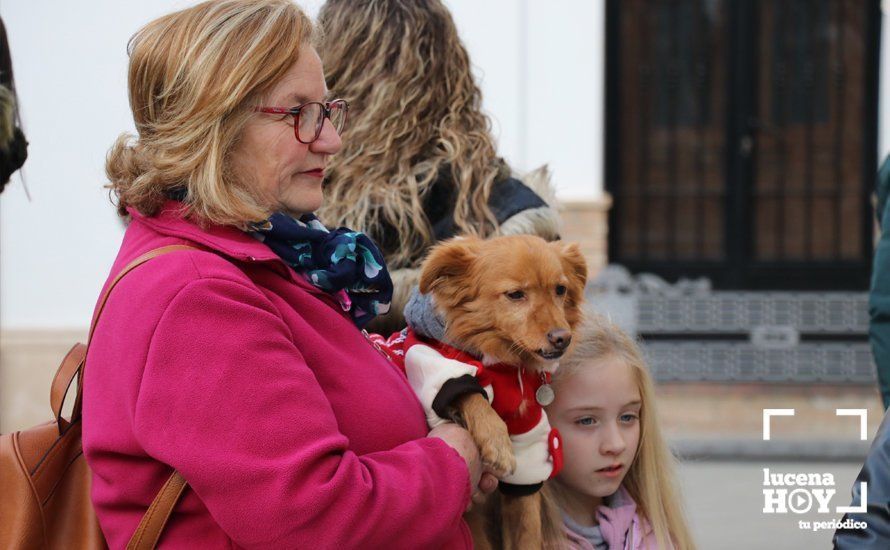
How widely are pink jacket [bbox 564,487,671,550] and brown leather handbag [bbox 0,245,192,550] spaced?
1.10 metres

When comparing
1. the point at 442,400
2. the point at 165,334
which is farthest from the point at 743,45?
the point at 165,334

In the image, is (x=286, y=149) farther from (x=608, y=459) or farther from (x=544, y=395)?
(x=608, y=459)

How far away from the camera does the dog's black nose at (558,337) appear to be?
2270 millimetres

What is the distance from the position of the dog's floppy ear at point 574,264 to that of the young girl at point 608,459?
6.5 inches

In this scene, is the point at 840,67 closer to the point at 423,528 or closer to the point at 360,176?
the point at 360,176

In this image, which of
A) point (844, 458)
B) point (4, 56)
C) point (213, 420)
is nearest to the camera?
point (213, 420)

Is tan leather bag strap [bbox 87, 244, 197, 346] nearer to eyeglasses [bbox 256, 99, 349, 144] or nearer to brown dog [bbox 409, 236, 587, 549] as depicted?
eyeglasses [bbox 256, 99, 349, 144]

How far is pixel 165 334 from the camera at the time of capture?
1.73 m

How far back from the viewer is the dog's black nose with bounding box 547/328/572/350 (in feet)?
7.45

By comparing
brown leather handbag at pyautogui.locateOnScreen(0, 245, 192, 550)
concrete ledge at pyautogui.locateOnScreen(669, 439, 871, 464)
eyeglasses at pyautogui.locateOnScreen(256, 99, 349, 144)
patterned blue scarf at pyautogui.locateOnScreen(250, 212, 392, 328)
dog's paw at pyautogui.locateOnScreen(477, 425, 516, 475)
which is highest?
eyeglasses at pyautogui.locateOnScreen(256, 99, 349, 144)

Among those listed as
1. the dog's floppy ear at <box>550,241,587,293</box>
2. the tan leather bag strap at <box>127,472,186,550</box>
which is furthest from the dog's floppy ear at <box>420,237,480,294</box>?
the tan leather bag strap at <box>127,472,186,550</box>

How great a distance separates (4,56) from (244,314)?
1.32 metres

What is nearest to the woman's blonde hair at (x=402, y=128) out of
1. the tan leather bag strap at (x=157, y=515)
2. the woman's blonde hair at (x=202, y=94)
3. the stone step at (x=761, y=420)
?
the woman's blonde hair at (x=202, y=94)

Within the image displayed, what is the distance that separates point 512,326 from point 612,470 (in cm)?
53
